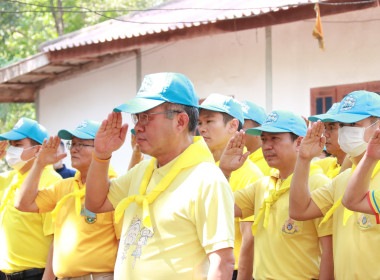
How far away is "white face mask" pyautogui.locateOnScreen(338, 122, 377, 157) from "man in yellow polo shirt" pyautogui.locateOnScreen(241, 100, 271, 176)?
59.6 inches

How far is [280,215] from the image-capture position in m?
3.91

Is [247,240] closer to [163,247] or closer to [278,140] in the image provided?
[278,140]

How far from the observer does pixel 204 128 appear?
4.79m

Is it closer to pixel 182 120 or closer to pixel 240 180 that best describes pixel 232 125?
pixel 240 180

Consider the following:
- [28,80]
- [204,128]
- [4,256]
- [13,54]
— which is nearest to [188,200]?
[204,128]

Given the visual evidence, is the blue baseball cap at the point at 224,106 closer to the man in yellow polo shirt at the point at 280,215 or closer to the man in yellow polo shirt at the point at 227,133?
the man in yellow polo shirt at the point at 227,133

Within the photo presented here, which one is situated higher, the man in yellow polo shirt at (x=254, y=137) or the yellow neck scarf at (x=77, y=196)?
the man in yellow polo shirt at (x=254, y=137)

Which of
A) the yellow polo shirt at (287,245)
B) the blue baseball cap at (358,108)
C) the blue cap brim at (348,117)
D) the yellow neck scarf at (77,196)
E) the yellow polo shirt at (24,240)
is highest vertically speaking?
the blue baseball cap at (358,108)

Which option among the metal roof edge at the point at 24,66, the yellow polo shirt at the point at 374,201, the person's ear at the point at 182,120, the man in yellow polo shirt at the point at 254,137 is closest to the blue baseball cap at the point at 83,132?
the man in yellow polo shirt at the point at 254,137

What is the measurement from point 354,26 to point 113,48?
3.64 m

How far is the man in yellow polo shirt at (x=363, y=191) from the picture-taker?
3.15 metres

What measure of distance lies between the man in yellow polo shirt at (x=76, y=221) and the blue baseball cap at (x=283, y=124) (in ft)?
4.22

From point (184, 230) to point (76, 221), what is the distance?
6.25 ft

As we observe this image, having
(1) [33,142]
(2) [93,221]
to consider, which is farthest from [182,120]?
(1) [33,142]
